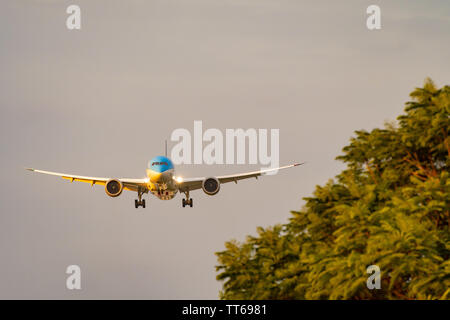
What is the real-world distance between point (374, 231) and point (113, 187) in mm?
36458

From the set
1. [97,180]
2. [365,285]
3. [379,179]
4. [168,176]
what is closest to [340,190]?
[379,179]

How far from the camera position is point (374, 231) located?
149 feet

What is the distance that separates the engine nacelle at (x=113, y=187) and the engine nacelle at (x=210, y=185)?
8.39 m

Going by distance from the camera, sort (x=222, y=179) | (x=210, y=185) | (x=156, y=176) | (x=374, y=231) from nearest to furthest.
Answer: (x=374, y=231) → (x=156, y=176) → (x=210, y=185) → (x=222, y=179)

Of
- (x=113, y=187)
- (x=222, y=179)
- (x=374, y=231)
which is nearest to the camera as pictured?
(x=374, y=231)

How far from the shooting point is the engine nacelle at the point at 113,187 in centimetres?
7619

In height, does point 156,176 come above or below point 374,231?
above

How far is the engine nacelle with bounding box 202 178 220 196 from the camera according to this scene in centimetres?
7950

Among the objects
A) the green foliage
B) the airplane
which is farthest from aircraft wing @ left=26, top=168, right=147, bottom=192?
the green foliage

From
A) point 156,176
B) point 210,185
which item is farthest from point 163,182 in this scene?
point 210,185

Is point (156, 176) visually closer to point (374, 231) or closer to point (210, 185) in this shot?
point (210, 185)

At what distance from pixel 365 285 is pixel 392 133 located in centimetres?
1903

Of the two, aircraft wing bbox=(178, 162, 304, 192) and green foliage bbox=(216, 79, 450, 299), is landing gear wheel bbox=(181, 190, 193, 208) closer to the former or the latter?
aircraft wing bbox=(178, 162, 304, 192)
